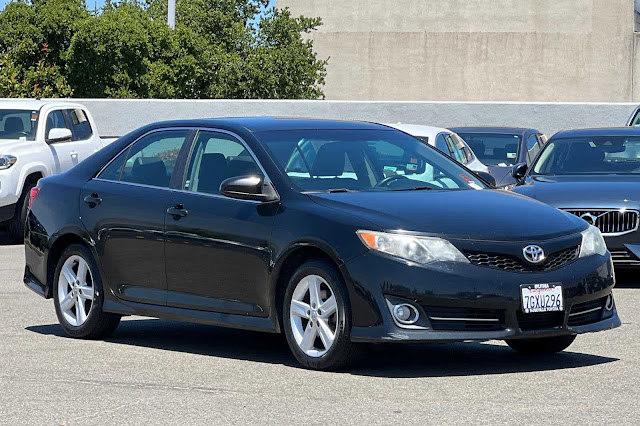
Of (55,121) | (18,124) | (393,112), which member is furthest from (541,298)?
(393,112)

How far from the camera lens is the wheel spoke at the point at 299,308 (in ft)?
27.9

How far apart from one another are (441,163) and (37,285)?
3088mm

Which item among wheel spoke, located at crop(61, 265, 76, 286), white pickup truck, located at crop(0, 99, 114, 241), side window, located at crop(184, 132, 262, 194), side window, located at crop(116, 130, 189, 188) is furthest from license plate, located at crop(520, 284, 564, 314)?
white pickup truck, located at crop(0, 99, 114, 241)

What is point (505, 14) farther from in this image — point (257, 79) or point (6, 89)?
point (6, 89)

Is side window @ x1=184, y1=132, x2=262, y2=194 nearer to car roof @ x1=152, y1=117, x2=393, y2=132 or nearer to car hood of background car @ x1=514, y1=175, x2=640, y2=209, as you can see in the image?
car roof @ x1=152, y1=117, x2=393, y2=132

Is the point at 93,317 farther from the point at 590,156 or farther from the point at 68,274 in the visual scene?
the point at 590,156

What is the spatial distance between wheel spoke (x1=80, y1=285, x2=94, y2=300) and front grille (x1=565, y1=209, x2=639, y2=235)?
507 centimetres

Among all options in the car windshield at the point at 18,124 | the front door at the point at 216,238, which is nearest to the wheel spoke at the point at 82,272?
the front door at the point at 216,238

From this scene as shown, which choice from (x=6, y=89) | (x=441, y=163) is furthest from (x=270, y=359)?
(x=6, y=89)

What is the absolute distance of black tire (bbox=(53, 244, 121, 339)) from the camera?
33.0 ft

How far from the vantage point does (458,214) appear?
846cm

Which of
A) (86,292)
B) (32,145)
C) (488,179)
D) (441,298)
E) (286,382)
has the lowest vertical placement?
(286,382)

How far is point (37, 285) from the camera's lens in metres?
10.7

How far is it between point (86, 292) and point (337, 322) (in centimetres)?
254
